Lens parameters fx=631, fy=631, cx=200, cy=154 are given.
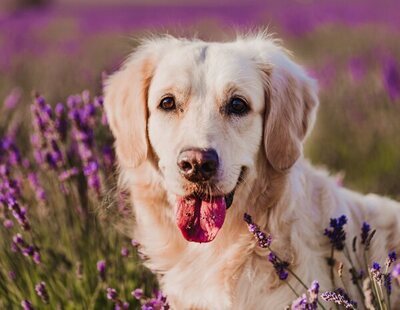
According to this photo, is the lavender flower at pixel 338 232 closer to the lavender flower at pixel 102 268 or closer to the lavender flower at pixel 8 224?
the lavender flower at pixel 102 268

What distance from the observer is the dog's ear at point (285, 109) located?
2891mm

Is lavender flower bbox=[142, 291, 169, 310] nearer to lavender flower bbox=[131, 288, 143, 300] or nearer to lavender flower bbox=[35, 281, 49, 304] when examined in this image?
lavender flower bbox=[131, 288, 143, 300]

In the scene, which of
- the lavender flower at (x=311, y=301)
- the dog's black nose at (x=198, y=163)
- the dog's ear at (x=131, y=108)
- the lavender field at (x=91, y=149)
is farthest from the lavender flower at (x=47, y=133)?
the lavender flower at (x=311, y=301)

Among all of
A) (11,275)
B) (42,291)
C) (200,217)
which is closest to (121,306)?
(42,291)

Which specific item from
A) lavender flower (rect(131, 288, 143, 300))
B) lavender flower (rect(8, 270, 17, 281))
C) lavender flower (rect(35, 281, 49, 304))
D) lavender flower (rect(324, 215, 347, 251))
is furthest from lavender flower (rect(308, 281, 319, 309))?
lavender flower (rect(8, 270, 17, 281))

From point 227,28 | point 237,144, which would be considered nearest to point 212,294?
point 237,144

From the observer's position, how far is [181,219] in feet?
9.24

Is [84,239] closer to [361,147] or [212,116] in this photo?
[212,116]

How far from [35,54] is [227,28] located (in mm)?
3653

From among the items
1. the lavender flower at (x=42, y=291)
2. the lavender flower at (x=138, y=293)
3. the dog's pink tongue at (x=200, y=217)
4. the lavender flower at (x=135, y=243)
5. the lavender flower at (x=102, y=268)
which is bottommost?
the lavender flower at (x=42, y=291)

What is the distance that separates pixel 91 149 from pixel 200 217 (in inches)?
38.6

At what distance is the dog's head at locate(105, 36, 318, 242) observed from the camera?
105 inches

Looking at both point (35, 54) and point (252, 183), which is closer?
point (252, 183)

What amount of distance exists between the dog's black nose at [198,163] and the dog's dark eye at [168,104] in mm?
416
